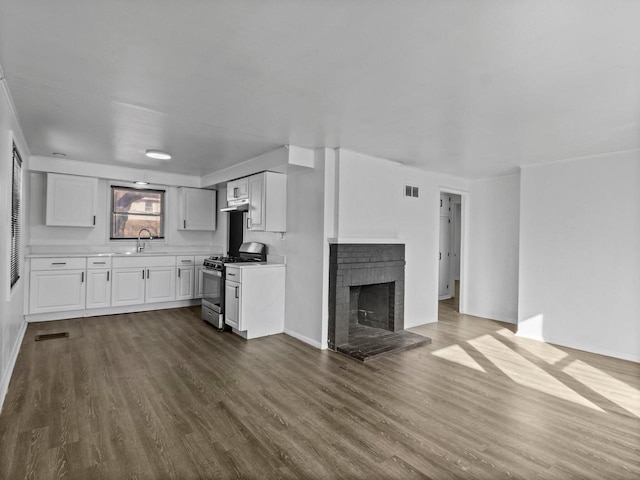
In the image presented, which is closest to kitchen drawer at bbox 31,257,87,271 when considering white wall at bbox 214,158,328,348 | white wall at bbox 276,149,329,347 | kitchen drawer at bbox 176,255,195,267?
kitchen drawer at bbox 176,255,195,267

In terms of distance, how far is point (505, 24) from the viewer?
5.65 feet

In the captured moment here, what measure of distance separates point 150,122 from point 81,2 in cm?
179

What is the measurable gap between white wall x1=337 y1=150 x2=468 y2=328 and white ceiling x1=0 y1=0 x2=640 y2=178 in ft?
1.93

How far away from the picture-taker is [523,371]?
3525 mm

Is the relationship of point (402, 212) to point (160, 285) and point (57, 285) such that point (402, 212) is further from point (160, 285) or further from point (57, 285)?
point (57, 285)

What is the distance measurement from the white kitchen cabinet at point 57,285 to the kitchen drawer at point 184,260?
4.35ft

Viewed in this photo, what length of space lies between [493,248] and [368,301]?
7.47 ft

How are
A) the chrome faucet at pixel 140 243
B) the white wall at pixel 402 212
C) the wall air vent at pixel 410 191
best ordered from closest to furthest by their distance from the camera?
1. the white wall at pixel 402 212
2. the wall air vent at pixel 410 191
3. the chrome faucet at pixel 140 243

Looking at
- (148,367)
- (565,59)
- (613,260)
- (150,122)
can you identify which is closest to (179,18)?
(150,122)

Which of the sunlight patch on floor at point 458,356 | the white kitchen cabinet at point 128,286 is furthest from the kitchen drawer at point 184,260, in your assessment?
the sunlight patch on floor at point 458,356

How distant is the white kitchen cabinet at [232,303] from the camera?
14.4ft

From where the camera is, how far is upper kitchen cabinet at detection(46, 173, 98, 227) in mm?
5266

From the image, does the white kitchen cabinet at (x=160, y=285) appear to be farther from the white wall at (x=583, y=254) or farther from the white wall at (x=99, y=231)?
the white wall at (x=583, y=254)

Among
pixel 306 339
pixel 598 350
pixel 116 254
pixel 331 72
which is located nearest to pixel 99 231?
pixel 116 254
